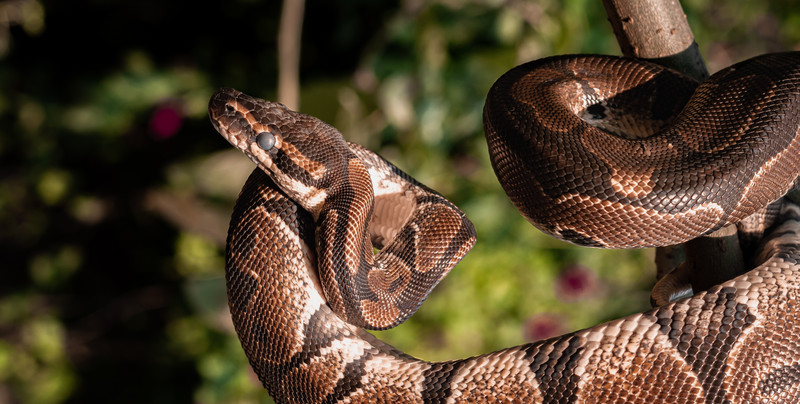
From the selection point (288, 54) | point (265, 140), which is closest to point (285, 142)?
point (265, 140)

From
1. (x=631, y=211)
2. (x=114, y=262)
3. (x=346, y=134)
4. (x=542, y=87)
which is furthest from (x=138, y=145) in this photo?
(x=631, y=211)

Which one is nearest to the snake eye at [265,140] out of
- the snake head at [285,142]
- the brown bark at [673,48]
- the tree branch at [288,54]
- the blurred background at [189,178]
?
the snake head at [285,142]

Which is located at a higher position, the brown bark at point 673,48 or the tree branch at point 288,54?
the brown bark at point 673,48

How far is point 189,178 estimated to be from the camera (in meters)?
5.18

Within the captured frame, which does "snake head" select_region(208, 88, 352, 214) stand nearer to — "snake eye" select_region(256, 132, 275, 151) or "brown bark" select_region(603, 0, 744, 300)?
"snake eye" select_region(256, 132, 275, 151)

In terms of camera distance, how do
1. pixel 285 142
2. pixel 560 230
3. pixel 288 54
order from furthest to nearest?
pixel 288 54
pixel 285 142
pixel 560 230

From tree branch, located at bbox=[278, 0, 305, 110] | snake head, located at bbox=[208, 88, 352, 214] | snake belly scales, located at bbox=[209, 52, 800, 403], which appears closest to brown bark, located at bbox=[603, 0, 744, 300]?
snake belly scales, located at bbox=[209, 52, 800, 403]

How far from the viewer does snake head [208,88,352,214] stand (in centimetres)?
227

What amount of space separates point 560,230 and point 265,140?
103cm

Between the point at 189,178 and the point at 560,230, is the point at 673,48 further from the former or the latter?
the point at 189,178

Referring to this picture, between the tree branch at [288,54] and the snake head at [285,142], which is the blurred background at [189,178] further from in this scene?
the snake head at [285,142]

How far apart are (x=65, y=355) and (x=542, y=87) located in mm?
4682

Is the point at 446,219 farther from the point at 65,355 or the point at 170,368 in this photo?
the point at 65,355

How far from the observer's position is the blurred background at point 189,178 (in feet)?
14.3
